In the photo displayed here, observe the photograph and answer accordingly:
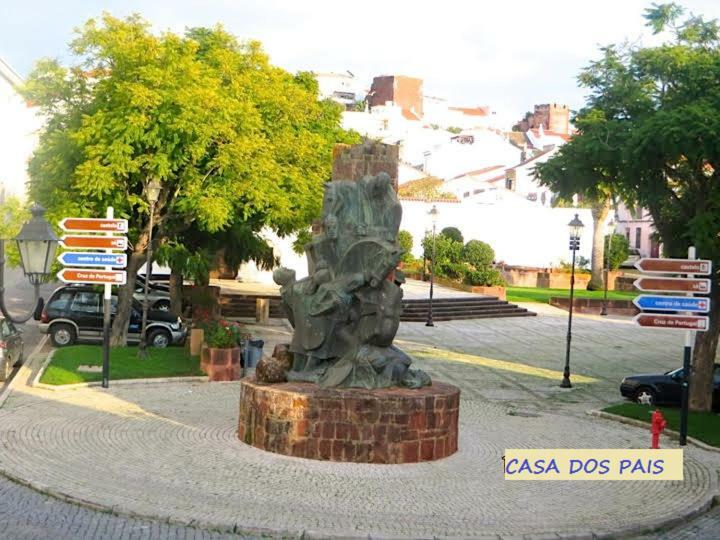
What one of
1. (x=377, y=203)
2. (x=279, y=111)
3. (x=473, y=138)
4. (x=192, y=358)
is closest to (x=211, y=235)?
(x=279, y=111)

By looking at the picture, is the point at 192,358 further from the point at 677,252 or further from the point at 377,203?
the point at 677,252

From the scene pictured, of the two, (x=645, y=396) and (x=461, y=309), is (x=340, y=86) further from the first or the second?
(x=645, y=396)

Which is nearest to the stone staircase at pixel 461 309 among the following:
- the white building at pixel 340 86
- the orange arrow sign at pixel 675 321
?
the orange arrow sign at pixel 675 321

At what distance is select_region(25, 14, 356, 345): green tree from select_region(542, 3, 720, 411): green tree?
24.7 feet

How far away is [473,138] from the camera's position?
88625mm

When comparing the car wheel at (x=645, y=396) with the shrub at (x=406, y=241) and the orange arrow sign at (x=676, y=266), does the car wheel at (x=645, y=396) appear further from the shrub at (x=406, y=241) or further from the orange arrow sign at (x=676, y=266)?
the shrub at (x=406, y=241)

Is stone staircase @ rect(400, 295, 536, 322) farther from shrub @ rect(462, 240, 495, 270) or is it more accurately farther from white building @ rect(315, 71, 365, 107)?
white building @ rect(315, 71, 365, 107)

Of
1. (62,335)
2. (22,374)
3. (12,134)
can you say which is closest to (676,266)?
(22,374)

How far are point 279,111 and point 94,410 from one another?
12309 mm

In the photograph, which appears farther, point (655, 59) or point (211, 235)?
point (211, 235)

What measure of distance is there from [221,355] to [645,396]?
30.8ft

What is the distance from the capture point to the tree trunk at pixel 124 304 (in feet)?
79.8

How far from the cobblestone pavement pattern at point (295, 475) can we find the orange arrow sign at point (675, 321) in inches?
80.5

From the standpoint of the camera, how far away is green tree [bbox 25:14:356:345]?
21688mm
